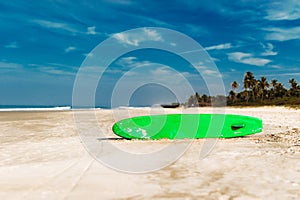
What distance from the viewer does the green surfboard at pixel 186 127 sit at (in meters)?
9.98

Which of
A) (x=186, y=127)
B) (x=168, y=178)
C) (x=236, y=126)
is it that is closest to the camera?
(x=168, y=178)

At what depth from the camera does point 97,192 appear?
3900 millimetres

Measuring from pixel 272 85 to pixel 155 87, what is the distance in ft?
245

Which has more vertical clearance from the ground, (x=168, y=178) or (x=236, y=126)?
(x=236, y=126)

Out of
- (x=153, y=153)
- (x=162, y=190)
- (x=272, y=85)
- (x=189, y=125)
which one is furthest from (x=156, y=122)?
(x=272, y=85)

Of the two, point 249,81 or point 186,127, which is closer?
point 186,127

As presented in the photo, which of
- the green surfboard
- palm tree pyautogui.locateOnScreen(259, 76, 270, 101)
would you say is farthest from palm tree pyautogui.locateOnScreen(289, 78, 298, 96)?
the green surfboard

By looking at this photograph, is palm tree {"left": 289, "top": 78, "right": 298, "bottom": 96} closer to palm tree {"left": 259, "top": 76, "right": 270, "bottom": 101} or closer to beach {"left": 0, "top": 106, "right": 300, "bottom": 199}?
palm tree {"left": 259, "top": 76, "right": 270, "bottom": 101}

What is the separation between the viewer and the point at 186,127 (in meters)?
10.5

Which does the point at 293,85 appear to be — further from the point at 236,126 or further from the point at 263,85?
the point at 236,126

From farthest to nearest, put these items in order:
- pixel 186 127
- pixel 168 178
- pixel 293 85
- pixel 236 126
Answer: pixel 293 85 < pixel 186 127 < pixel 236 126 < pixel 168 178

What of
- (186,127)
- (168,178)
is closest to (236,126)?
(186,127)

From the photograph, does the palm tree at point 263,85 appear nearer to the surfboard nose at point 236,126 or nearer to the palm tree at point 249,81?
the palm tree at point 249,81

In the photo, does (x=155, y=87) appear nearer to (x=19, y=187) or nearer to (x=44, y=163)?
(x=44, y=163)
